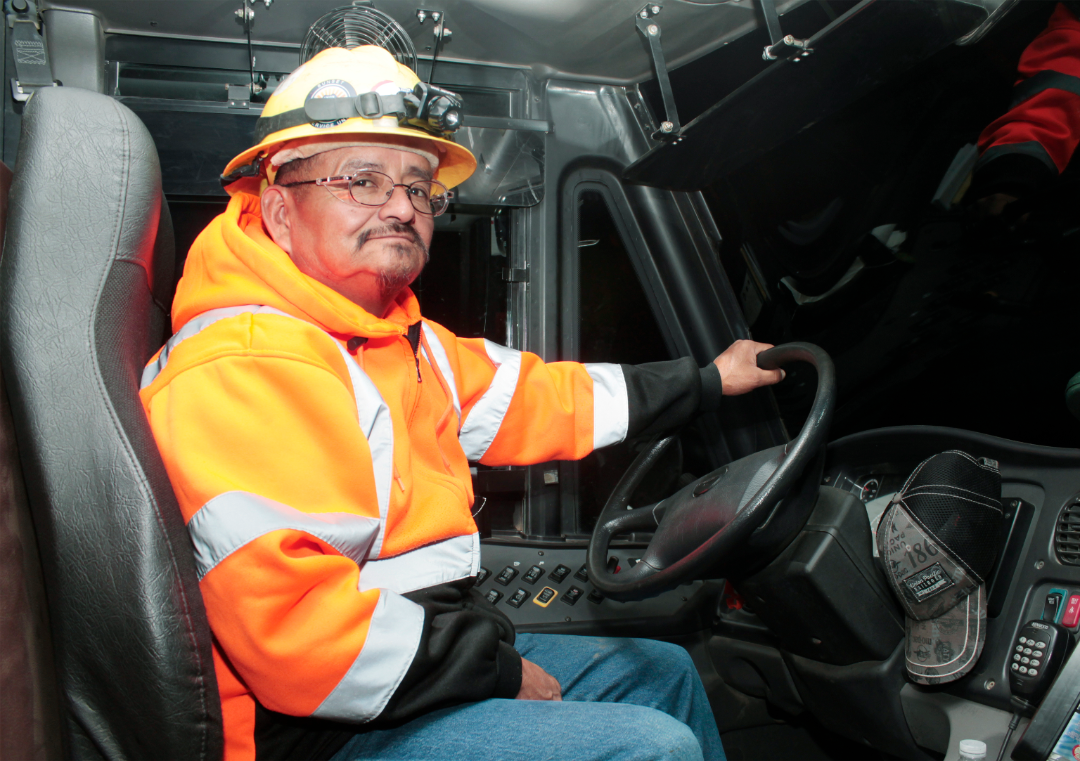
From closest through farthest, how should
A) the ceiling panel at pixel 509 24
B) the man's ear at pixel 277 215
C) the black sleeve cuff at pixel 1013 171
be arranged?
the black sleeve cuff at pixel 1013 171 < the man's ear at pixel 277 215 < the ceiling panel at pixel 509 24

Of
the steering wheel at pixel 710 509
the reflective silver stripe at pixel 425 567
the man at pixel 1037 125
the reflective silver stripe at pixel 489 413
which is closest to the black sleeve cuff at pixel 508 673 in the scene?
the reflective silver stripe at pixel 425 567

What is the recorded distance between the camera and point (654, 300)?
225 centimetres

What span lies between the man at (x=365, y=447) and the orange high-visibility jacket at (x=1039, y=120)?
0.60 meters

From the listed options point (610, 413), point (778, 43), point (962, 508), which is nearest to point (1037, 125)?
point (778, 43)

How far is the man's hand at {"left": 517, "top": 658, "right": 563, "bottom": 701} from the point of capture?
1.30 meters

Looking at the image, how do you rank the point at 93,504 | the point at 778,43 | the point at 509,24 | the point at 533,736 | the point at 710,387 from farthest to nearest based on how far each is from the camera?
the point at 509,24 < the point at 710,387 < the point at 778,43 < the point at 533,736 < the point at 93,504

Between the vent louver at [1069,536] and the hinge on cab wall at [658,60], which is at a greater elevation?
the hinge on cab wall at [658,60]

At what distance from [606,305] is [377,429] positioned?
1144 mm

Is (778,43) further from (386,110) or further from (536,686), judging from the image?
(536,686)

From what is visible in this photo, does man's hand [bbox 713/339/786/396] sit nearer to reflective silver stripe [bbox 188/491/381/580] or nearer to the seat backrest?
reflective silver stripe [bbox 188/491/381/580]

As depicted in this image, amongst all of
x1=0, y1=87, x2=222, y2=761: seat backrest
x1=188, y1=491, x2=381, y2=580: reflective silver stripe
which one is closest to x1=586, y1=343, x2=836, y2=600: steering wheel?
x1=188, y1=491, x2=381, y2=580: reflective silver stripe

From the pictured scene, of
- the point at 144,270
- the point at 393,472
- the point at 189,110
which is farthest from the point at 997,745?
the point at 189,110

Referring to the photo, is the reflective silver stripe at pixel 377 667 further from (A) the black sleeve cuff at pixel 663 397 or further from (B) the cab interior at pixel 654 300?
(A) the black sleeve cuff at pixel 663 397

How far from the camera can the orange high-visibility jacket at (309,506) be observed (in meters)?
0.97
